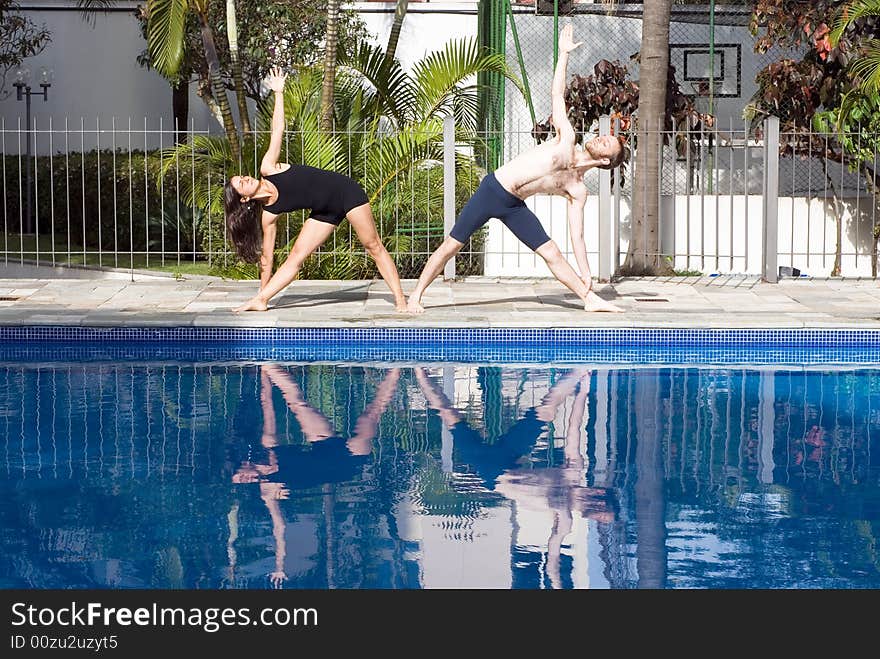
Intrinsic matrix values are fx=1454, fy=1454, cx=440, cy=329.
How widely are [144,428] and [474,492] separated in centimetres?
235

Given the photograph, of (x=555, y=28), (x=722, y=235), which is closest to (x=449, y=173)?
(x=555, y=28)

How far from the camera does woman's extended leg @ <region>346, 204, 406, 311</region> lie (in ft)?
35.1

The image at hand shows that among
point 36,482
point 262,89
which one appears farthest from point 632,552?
point 262,89

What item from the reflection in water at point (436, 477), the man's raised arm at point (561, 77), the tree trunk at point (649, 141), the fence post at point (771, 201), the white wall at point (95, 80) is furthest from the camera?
the white wall at point (95, 80)

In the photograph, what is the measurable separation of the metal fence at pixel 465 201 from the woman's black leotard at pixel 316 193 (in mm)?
2357

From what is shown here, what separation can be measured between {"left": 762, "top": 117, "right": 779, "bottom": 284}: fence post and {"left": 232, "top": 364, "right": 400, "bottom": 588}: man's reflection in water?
5.23 meters

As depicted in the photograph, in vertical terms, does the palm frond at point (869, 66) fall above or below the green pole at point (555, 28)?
below

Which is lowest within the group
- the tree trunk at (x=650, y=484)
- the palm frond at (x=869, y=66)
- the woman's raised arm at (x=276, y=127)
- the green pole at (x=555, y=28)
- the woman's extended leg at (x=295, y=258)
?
the tree trunk at (x=650, y=484)

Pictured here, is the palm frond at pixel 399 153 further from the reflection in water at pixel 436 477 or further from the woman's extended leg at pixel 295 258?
the reflection in water at pixel 436 477

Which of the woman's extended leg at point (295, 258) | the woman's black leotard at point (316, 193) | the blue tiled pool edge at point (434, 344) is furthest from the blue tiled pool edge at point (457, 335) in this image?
the woman's black leotard at point (316, 193)

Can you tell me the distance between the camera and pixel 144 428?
26.8 ft

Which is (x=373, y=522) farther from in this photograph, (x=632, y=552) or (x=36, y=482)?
(x=36, y=482)

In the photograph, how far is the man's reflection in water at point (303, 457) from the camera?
655 cm

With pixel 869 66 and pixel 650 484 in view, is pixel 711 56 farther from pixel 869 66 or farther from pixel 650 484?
pixel 650 484
